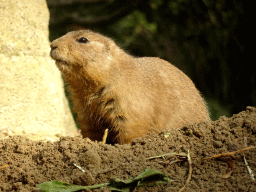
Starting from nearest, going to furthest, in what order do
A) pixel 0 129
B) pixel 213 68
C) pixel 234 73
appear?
1. pixel 0 129
2. pixel 234 73
3. pixel 213 68

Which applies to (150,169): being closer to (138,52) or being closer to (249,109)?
(249,109)

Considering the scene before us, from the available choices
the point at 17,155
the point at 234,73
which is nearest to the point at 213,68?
the point at 234,73

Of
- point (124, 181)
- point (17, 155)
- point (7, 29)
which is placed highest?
point (7, 29)

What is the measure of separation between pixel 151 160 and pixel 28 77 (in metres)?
2.97

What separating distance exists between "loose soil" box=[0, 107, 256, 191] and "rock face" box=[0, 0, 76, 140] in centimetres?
140

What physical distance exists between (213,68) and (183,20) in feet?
4.69

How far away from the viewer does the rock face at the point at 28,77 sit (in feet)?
15.3

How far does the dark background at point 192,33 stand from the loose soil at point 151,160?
361cm

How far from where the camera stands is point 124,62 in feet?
13.6

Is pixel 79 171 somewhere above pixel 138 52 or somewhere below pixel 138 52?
below

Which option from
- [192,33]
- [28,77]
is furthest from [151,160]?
[192,33]

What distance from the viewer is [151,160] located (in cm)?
273

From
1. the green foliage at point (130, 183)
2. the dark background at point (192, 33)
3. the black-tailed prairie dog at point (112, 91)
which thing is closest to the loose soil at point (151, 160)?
the green foliage at point (130, 183)

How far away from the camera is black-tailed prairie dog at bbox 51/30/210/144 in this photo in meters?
3.83
